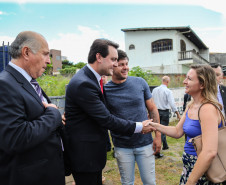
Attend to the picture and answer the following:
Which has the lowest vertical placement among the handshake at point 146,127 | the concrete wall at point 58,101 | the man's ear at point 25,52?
the handshake at point 146,127

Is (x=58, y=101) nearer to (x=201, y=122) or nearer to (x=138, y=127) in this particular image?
(x=138, y=127)

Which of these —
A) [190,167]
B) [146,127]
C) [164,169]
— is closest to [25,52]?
[146,127]

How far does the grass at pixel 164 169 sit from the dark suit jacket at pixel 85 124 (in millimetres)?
2214

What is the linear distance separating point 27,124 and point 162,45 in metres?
20.8

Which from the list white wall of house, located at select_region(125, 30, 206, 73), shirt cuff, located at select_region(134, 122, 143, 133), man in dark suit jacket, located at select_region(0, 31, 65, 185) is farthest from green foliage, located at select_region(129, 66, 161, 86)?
white wall of house, located at select_region(125, 30, 206, 73)

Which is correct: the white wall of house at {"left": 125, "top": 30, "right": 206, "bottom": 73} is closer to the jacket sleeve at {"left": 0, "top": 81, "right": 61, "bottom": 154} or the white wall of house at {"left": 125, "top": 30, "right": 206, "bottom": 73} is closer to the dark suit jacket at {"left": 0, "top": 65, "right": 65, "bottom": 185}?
the dark suit jacket at {"left": 0, "top": 65, "right": 65, "bottom": 185}

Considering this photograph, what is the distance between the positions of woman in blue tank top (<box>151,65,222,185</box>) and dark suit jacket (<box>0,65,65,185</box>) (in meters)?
1.19

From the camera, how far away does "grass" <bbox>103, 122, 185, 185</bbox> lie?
3859 millimetres

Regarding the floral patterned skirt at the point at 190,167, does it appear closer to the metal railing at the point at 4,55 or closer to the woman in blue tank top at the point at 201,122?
the woman in blue tank top at the point at 201,122

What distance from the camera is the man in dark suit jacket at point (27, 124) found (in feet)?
4.14

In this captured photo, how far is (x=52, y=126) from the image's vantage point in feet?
4.69

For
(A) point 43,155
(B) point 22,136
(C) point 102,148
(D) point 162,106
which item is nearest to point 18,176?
(A) point 43,155

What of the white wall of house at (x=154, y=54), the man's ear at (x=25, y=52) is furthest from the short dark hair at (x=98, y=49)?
the white wall of house at (x=154, y=54)

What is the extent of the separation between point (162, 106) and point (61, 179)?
16.3ft
